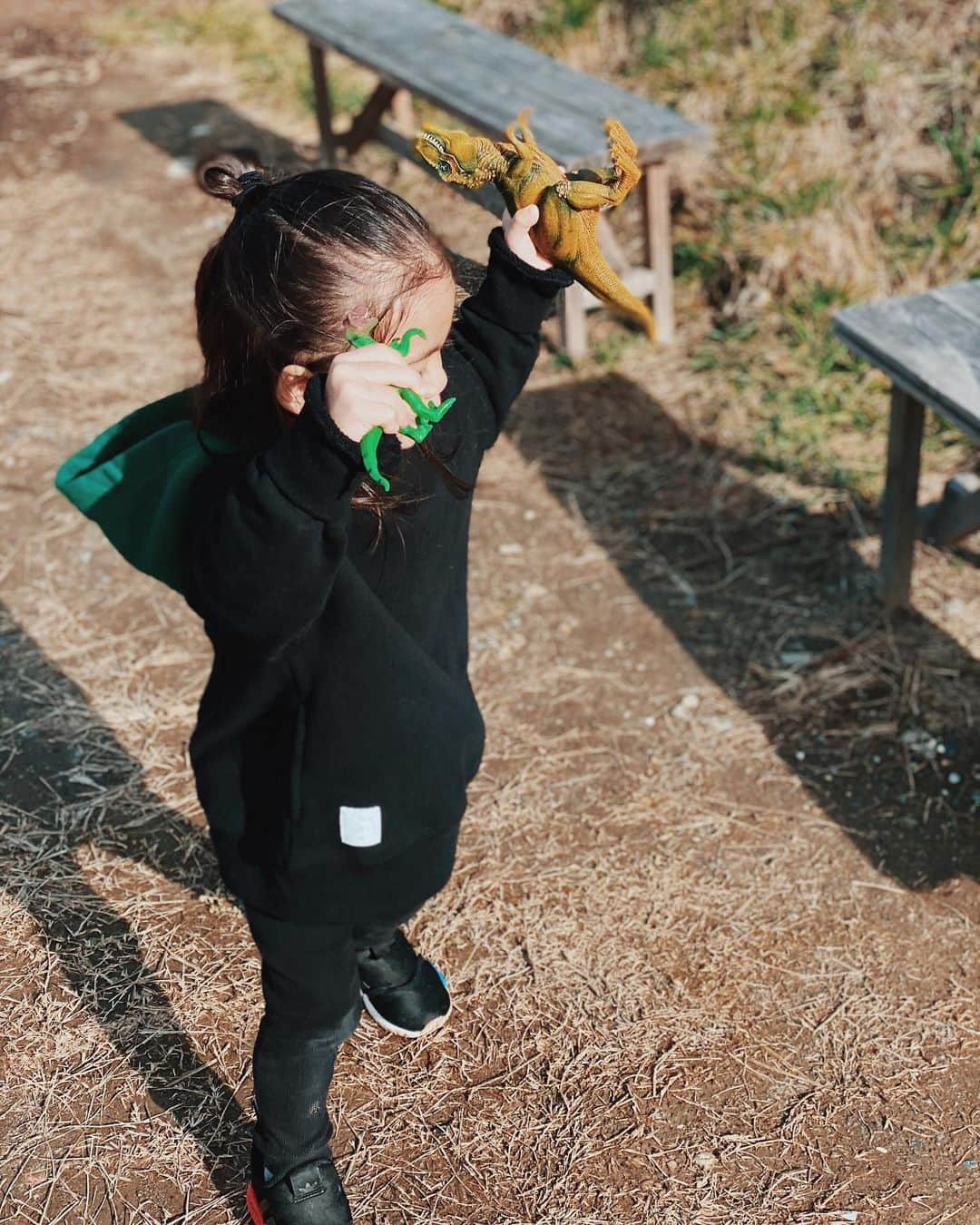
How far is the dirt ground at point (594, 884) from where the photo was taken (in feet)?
7.18

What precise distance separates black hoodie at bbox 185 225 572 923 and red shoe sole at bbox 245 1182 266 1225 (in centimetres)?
53

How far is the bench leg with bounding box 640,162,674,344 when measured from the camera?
450 centimetres

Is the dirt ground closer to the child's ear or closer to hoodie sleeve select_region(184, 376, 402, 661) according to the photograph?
hoodie sleeve select_region(184, 376, 402, 661)

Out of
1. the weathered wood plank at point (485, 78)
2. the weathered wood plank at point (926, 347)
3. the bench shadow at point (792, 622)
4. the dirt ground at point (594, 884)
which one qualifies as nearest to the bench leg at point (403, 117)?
the weathered wood plank at point (485, 78)

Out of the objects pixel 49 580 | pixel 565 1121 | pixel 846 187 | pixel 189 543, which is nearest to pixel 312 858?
pixel 189 543

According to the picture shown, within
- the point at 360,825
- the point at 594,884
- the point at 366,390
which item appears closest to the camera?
the point at 366,390

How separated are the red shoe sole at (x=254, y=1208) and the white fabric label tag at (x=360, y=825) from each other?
650 mm

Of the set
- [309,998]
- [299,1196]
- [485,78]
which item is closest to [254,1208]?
[299,1196]

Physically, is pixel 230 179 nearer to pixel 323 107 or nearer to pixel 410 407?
pixel 410 407

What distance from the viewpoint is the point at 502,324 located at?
172 cm

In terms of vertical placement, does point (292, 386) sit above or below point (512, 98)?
above

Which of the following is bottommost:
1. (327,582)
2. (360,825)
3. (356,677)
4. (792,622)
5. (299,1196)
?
(792,622)

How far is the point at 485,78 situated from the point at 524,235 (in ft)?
11.3

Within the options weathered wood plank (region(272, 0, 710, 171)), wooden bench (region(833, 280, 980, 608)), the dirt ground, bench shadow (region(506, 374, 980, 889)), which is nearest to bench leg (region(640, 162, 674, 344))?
weathered wood plank (region(272, 0, 710, 171))
